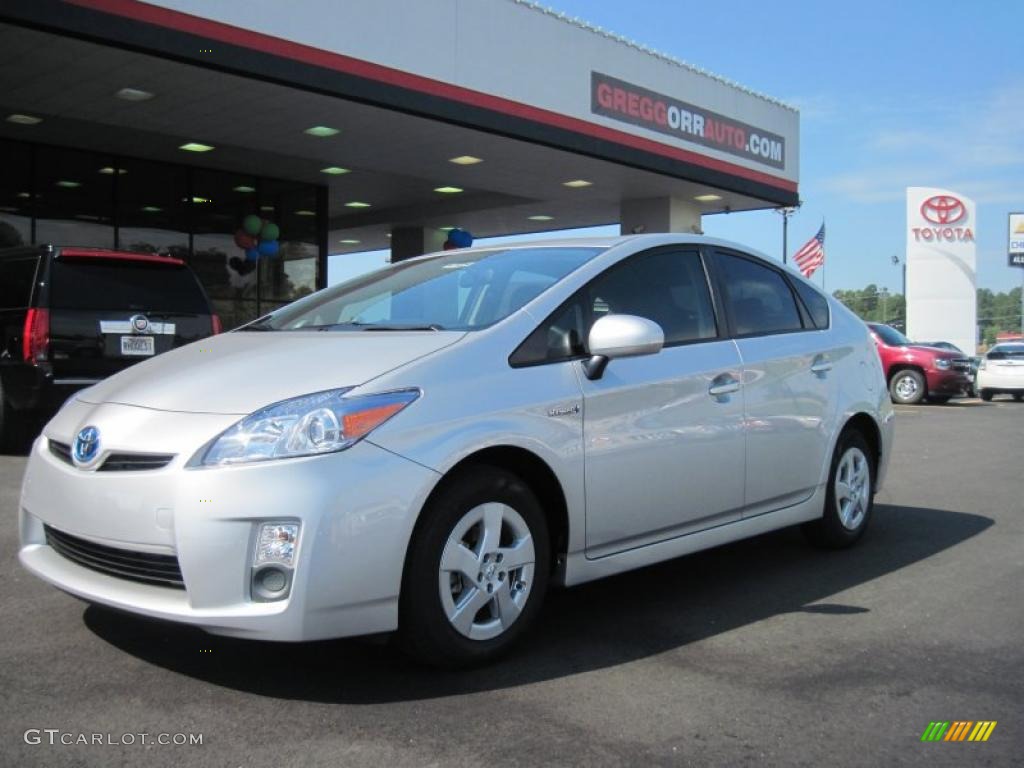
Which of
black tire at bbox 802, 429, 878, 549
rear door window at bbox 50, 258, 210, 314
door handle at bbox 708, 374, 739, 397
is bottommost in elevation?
black tire at bbox 802, 429, 878, 549

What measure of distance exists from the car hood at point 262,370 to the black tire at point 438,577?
485 mm

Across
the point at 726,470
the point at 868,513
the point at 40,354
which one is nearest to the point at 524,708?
the point at 726,470

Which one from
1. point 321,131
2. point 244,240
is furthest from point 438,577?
point 244,240

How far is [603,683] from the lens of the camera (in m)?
3.33

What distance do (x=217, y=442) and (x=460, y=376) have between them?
843 mm

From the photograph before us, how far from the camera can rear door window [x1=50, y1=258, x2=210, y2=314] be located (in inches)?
305

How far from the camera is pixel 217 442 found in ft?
10.0

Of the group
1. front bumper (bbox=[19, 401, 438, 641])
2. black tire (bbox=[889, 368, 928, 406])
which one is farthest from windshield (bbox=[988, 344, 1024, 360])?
front bumper (bbox=[19, 401, 438, 641])

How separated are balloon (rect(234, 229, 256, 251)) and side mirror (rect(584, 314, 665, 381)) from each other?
15654 mm

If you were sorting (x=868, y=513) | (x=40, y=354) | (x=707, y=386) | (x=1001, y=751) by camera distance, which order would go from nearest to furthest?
(x=1001, y=751), (x=707, y=386), (x=868, y=513), (x=40, y=354)

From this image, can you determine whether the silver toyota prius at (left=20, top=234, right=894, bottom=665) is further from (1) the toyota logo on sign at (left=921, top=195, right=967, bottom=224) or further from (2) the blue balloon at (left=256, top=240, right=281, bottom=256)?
(1) the toyota logo on sign at (left=921, top=195, right=967, bottom=224)

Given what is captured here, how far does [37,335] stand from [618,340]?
18.7 feet

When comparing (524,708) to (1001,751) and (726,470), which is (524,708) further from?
(726,470)

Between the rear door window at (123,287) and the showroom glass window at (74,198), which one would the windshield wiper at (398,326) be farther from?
the showroom glass window at (74,198)
